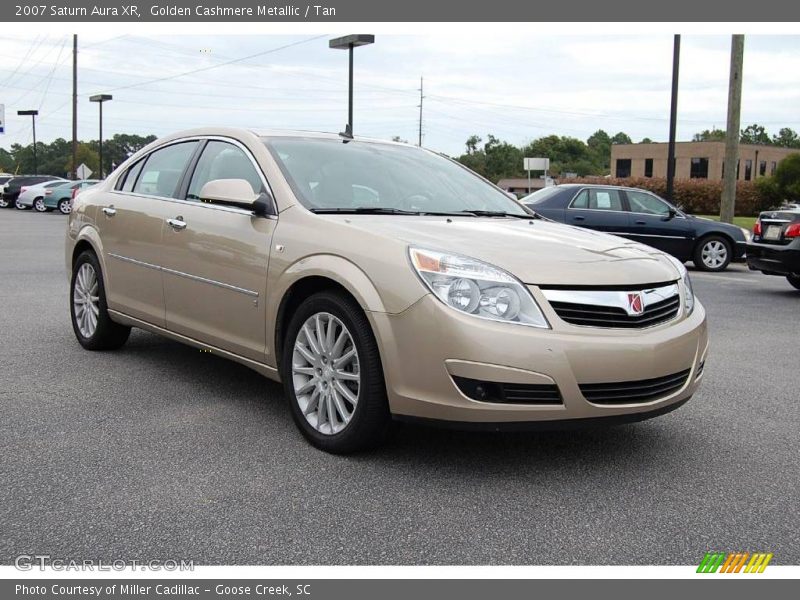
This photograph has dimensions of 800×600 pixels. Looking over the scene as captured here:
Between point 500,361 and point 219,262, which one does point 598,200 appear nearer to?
point 219,262

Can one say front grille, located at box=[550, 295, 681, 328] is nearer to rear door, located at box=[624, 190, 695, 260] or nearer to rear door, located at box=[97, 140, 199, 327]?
rear door, located at box=[97, 140, 199, 327]

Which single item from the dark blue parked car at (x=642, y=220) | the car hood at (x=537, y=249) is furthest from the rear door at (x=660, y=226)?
the car hood at (x=537, y=249)

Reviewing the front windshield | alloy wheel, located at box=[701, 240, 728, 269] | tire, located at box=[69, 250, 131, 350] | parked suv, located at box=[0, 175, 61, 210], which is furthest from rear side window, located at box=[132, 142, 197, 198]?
parked suv, located at box=[0, 175, 61, 210]

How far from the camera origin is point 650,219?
15586 millimetres

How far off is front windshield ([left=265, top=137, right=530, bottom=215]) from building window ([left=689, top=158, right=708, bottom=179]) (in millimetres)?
79863

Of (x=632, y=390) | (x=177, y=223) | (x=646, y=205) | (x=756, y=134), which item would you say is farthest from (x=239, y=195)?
(x=756, y=134)

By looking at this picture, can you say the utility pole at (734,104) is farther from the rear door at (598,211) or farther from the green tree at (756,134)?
the green tree at (756,134)

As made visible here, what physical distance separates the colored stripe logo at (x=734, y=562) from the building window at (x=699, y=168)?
82.0 m

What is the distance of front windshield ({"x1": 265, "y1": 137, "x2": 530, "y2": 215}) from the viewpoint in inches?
191

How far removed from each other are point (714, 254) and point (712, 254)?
0.04m

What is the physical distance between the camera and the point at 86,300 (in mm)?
6582

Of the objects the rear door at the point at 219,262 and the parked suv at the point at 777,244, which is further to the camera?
the parked suv at the point at 777,244

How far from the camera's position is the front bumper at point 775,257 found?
1134 centimetres

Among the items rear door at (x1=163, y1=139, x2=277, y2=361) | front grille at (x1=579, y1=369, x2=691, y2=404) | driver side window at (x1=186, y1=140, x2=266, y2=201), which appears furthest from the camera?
driver side window at (x1=186, y1=140, x2=266, y2=201)
